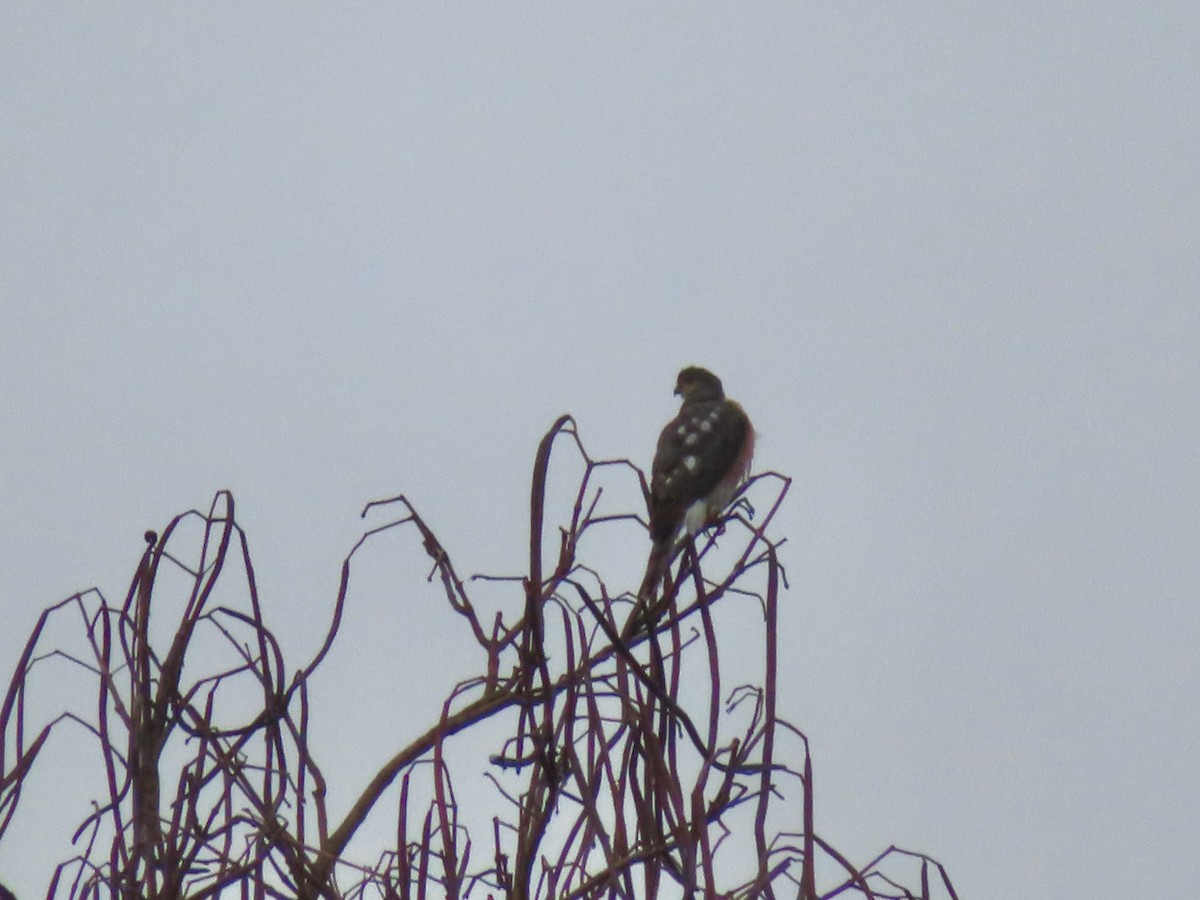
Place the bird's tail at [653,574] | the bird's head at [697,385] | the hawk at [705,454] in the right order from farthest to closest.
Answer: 1. the bird's head at [697,385]
2. the hawk at [705,454]
3. the bird's tail at [653,574]

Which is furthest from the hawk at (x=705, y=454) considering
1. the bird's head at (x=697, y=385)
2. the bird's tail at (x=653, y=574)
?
the bird's tail at (x=653, y=574)

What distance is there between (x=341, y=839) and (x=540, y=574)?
0.41 metres

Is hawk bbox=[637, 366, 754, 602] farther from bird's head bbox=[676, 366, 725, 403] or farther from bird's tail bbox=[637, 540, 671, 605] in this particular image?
bird's tail bbox=[637, 540, 671, 605]

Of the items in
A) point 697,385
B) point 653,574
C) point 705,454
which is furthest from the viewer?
point 697,385

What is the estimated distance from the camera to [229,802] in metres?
2.06

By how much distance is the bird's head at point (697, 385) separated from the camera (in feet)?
34.5

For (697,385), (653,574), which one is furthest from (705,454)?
(653,574)

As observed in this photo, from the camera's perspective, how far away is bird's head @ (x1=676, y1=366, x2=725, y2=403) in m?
10.5

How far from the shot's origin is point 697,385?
34.7ft

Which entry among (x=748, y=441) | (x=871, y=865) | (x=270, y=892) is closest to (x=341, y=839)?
(x=270, y=892)

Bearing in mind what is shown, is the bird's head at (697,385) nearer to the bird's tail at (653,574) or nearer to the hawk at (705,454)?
the hawk at (705,454)

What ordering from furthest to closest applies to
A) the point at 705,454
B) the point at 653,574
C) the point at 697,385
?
1. the point at 697,385
2. the point at 705,454
3. the point at 653,574

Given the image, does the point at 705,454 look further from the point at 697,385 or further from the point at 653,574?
the point at 653,574

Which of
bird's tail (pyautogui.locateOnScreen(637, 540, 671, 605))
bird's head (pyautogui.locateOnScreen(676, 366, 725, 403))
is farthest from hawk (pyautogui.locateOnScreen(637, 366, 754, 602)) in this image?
bird's tail (pyautogui.locateOnScreen(637, 540, 671, 605))
